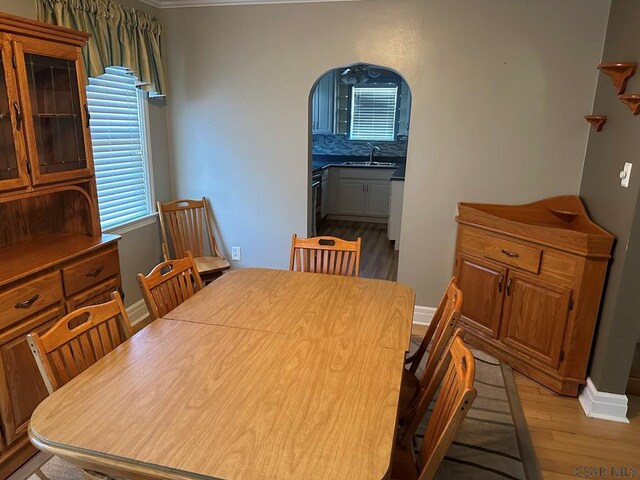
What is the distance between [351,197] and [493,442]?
4870 millimetres

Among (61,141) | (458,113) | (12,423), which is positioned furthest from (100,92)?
(458,113)

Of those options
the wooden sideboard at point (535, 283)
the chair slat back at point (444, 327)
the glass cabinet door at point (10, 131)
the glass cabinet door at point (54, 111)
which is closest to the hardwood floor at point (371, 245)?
the wooden sideboard at point (535, 283)

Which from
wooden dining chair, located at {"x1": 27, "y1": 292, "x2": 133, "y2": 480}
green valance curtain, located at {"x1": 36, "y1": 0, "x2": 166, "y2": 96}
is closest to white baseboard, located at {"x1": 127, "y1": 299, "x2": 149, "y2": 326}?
green valance curtain, located at {"x1": 36, "y1": 0, "x2": 166, "y2": 96}

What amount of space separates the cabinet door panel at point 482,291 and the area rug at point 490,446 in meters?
0.41

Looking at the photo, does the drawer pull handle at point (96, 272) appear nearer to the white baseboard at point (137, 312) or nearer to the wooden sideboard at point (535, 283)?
the white baseboard at point (137, 312)

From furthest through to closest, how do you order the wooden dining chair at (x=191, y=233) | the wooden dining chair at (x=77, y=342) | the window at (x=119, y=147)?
1. the wooden dining chair at (x=191, y=233)
2. the window at (x=119, y=147)
3. the wooden dining chair at (x=77, y=342)

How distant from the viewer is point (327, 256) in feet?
8.81

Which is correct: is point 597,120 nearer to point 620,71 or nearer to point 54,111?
point 620,71

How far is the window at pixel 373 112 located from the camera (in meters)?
6.91

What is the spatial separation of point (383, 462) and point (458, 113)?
8.82 feet

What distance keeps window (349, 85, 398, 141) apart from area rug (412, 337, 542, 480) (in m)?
4.97

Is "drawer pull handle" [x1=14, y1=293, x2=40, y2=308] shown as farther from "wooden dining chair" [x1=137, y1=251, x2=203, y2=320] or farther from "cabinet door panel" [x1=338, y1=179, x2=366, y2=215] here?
"cabinet door panel" [x1=338, y1=179, x2=366, y2=215]

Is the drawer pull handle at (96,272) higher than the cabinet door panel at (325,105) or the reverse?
the reverse

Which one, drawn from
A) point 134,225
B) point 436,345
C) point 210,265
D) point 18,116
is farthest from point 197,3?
point 436,345
